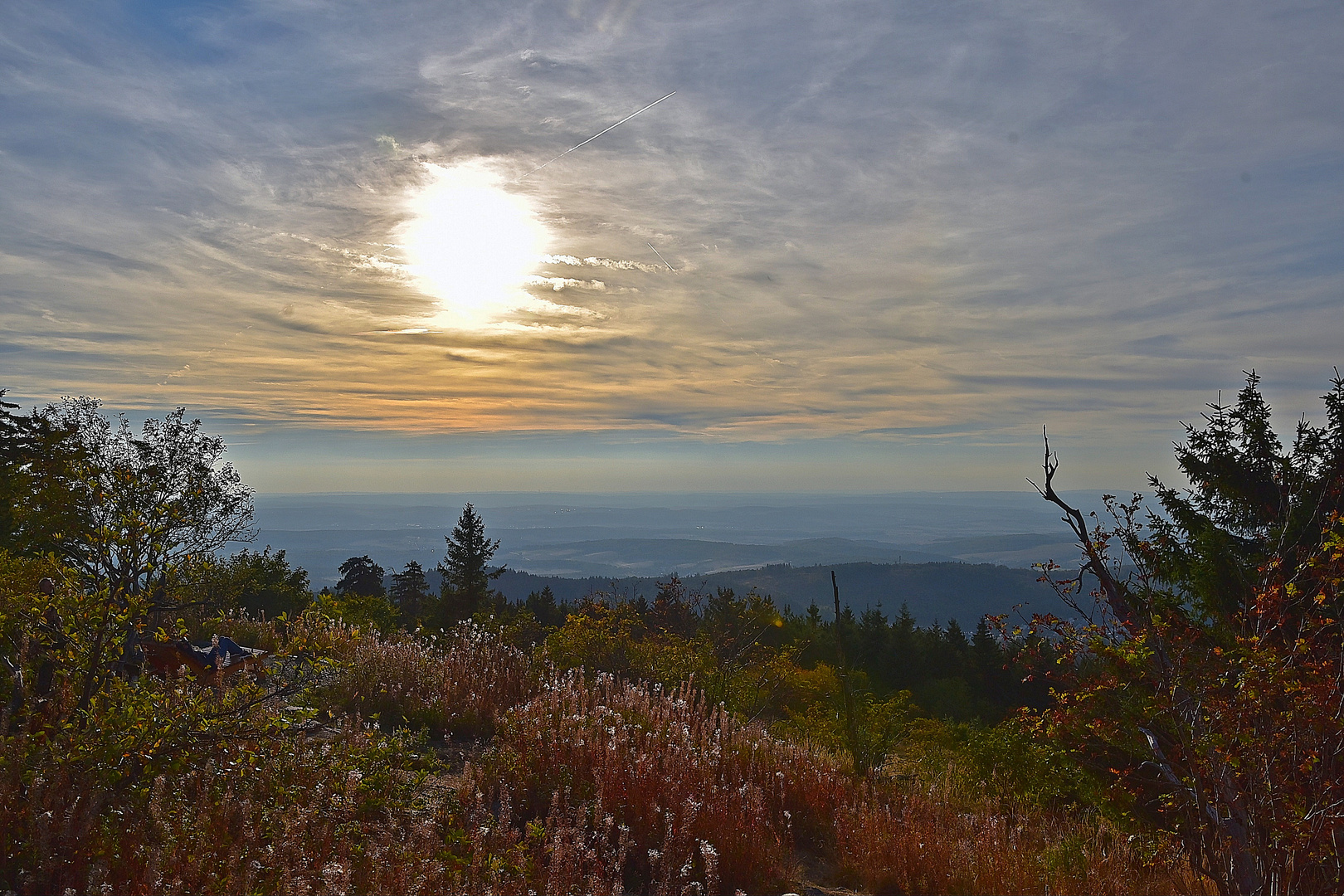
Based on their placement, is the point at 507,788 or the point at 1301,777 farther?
the point at 507,788

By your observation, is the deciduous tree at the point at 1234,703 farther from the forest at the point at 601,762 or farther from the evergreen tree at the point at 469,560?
the evergreen tree at the point at 469,560

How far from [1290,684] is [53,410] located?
1130 inches

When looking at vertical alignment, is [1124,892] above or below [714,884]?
below

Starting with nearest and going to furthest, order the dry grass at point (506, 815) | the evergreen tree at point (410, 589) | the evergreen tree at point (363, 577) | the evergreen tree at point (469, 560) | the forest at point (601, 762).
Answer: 1. the dry grass at point (506, 815)
2. the forest at point (601, 762)
3. the evergreen tree at point (363, 577)
4. the evergreen tree at point (469, 560)
5. the evergreen tree at point (410, 589)

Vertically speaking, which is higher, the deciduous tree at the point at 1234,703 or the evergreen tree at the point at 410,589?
the deciduous tree at the point at 1234,703

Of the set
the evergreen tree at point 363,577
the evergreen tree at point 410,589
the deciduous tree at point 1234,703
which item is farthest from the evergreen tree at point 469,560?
the deciduous tree at point 1234,703

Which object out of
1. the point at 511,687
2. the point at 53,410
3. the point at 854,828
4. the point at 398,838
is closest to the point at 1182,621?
the point at 854,828

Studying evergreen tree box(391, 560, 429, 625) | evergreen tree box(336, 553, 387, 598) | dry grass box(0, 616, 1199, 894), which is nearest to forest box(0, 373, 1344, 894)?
dry grass box(0, 616, 1199, 894)

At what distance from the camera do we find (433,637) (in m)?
10.8

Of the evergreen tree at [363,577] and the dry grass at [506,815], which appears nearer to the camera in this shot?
the dry grass at [506,815]

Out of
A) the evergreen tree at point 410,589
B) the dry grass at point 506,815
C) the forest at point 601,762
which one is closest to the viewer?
the dry grass at point 506,815

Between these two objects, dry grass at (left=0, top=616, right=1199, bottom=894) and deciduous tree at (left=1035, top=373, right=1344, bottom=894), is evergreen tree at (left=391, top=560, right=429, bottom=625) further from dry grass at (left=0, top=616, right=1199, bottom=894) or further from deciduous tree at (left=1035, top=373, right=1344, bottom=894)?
deciduous tree at (left=1035, top=373, right=1344, bottom=894)

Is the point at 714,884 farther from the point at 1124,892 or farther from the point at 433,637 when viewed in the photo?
the point at 433,637

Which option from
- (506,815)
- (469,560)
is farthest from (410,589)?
(506,815)
